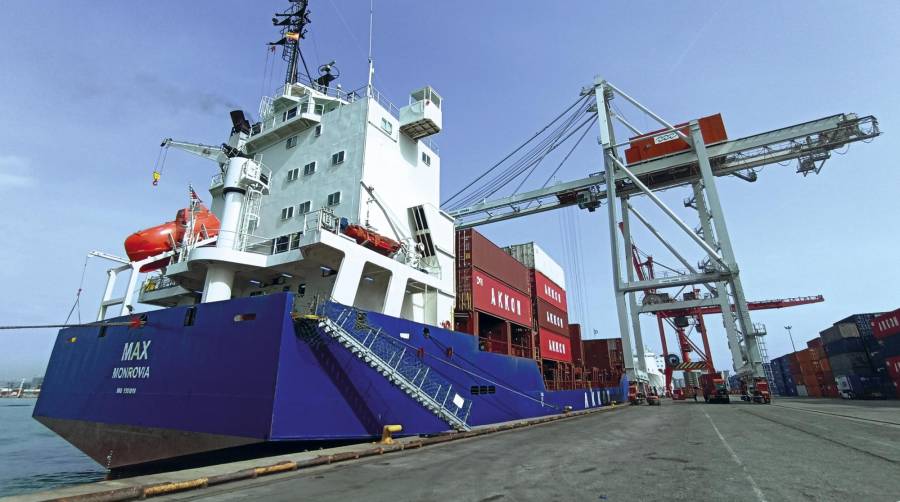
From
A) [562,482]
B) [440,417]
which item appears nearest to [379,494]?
[562,482]

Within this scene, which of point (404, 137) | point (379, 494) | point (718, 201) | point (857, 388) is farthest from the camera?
point (857, 388)

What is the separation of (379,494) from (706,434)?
1016 centimetres

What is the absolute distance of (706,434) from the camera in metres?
11.5

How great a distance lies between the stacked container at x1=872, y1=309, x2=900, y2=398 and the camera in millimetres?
36375

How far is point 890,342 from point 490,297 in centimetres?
4197

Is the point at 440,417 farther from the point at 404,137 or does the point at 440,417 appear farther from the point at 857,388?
the point at 857,388

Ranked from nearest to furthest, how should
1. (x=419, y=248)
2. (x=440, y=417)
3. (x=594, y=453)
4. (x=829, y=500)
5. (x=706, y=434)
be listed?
(x=829, y=500) → (x=594, y=453) → (x=706, y=434) → (x=440, y=417) → (x=419, y=248)

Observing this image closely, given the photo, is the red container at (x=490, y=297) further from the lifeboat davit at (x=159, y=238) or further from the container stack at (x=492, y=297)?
the lifeboat davit at (x=159, y=238)

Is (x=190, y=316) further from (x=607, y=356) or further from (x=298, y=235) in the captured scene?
(x=607, y=356)

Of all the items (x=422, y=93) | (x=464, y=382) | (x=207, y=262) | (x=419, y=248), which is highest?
(x=422, y=93)

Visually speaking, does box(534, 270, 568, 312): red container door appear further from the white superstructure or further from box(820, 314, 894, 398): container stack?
box(820, 314, 894, 398): container stack

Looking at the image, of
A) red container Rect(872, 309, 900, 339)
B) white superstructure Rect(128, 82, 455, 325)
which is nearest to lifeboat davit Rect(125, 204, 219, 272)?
white superstructure Rect(128, 82, 455, 325)

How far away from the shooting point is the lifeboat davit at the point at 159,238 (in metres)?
Answer: 15.9

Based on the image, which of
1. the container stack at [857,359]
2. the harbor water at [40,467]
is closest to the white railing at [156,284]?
the harbor water at [40,467]
